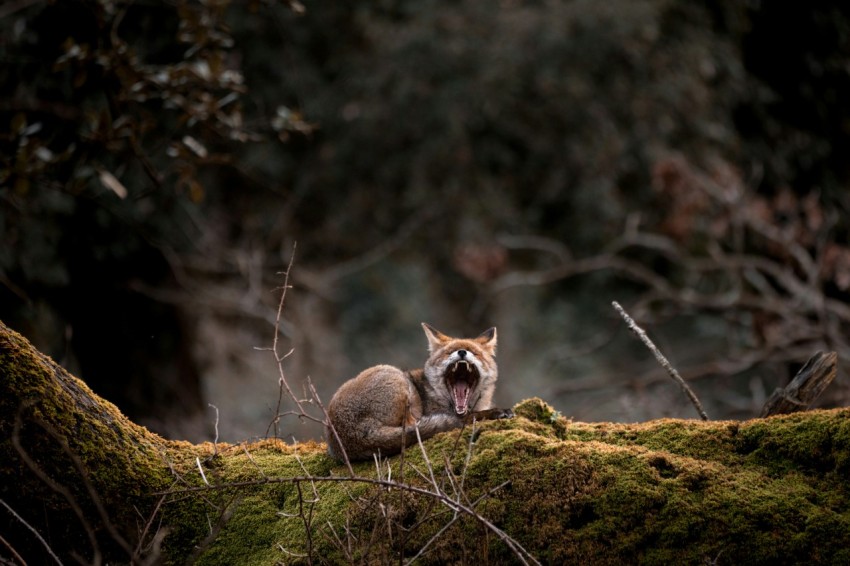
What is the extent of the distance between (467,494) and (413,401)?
1.20m

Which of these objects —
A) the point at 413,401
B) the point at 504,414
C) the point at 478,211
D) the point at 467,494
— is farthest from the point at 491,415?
the point at 478,211

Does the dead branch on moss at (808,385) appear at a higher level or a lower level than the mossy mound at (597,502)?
higher

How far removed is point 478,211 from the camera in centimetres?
1645

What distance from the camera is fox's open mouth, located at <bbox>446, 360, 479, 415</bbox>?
546 cm

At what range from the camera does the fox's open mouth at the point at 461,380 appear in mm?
5461

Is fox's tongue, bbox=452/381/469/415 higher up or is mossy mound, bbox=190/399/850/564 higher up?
mossy mound, bbox=190/399/850/564

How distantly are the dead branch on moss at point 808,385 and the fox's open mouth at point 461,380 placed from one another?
170 cm

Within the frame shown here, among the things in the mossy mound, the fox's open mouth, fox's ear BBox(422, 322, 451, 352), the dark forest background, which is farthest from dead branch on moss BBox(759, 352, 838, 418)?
the dark forest background

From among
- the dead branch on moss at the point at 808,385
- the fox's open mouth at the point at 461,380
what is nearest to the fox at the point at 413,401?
the fox's open mouth at the point at 461,380

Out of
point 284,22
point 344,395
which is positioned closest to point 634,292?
point 284,22

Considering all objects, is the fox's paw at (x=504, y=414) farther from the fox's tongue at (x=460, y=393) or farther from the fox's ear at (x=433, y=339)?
the fox's ear at (x=433, y=339)

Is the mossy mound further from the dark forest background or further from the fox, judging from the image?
the dark forest background

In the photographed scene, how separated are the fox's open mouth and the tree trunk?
2.37ft

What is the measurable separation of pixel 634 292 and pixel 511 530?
12012 mm
